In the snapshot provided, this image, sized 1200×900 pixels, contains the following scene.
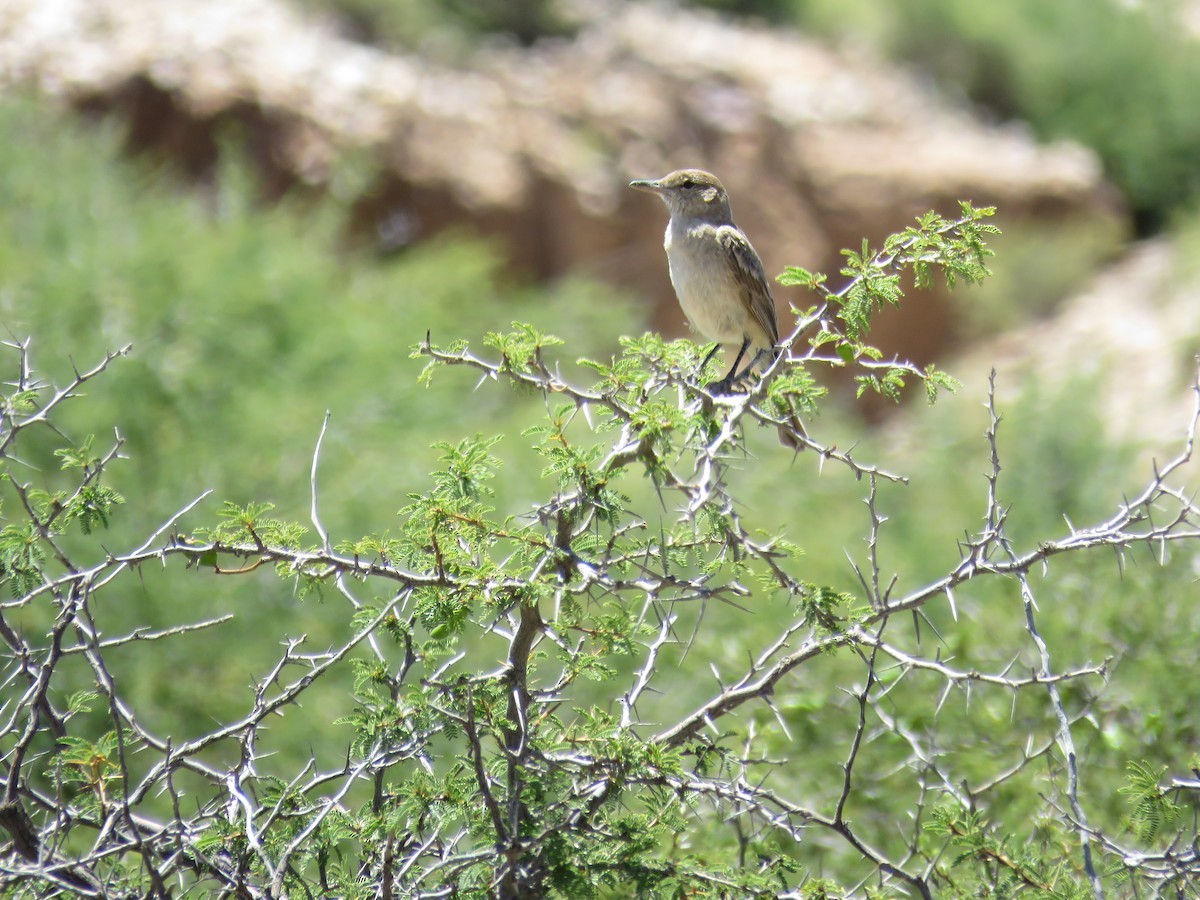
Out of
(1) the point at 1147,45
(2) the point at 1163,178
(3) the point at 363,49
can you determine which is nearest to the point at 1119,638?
(3) the point at 363,49

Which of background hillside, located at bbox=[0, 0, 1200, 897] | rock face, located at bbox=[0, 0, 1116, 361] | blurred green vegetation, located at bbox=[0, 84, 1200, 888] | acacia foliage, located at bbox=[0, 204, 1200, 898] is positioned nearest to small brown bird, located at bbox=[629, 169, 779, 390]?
background hillside, located at bbox=[0, 0, 1200, 897]

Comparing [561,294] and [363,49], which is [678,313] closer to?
[561,294]

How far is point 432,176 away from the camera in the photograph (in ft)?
54.2

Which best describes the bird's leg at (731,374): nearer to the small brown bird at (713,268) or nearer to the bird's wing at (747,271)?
the small brown bird at (713,268)

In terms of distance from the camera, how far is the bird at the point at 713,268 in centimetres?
504

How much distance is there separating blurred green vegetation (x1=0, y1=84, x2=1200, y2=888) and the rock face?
1.37m

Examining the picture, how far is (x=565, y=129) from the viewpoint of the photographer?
17875mm

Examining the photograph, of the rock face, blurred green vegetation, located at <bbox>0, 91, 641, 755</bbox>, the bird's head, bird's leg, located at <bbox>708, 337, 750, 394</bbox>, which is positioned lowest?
the rock face

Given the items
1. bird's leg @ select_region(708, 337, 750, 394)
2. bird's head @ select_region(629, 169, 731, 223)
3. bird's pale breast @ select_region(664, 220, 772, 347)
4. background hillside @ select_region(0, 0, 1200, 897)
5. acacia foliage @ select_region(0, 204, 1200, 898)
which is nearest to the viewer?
acacia foliage @ select_region(0, 204, 1200, 898)

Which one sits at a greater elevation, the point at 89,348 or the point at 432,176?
the point at 89,348

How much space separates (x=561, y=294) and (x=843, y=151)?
629 centimetres

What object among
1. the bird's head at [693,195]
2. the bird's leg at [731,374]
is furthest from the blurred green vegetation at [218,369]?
the bird's head at [693,195]

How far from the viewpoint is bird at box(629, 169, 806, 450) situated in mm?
5043

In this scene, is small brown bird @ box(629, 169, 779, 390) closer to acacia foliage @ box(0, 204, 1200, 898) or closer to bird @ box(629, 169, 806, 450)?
bird @ box(629, 169, 806, 450)
